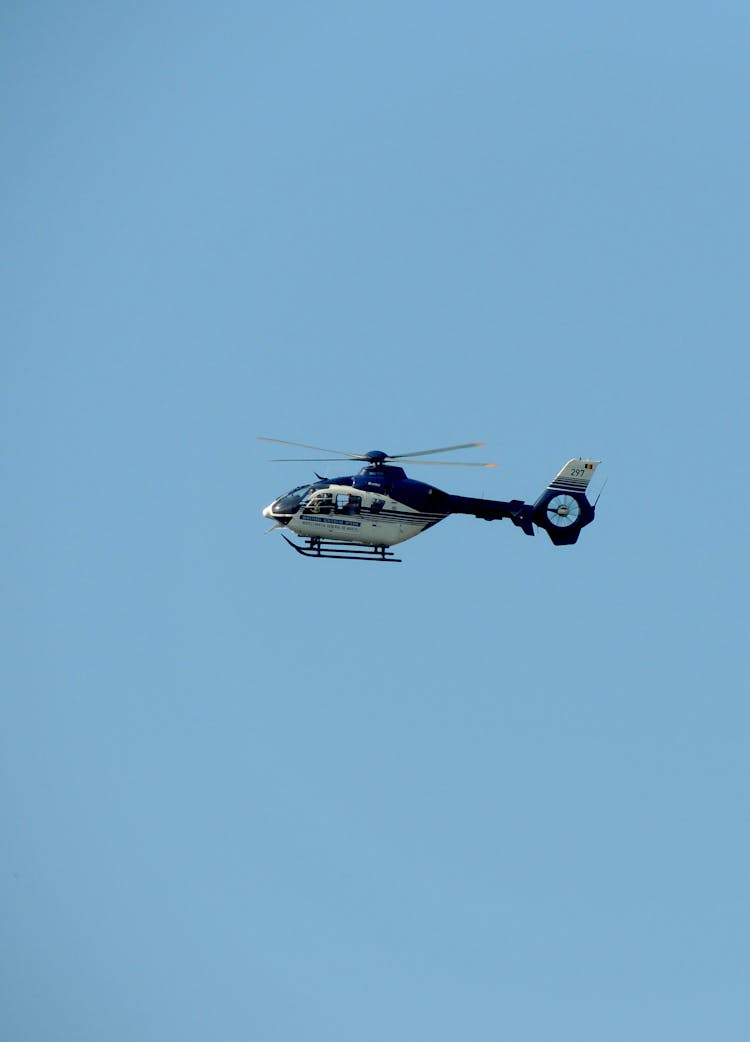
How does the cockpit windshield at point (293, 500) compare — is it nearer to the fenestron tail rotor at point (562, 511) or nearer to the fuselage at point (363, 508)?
the fuselage at point (363, 508)

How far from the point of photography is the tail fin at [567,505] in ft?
168

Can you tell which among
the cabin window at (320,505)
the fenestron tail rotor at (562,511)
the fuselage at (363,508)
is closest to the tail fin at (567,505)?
the fenestron tail rotor at (562,511)

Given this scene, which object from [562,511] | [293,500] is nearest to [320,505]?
[293,500]

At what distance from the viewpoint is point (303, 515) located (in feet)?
159

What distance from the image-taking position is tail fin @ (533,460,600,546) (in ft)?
168

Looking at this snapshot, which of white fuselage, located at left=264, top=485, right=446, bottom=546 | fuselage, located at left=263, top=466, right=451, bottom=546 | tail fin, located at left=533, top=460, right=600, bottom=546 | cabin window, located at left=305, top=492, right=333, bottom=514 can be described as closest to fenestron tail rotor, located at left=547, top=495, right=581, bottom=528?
tail fin, located at left=533, top=460, right=600, bottom=546

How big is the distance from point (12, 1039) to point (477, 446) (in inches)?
6268

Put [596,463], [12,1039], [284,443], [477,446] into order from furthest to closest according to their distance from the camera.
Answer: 1. [12,1039]
2. [596,463]
3. [284,443]
4. [477,446]

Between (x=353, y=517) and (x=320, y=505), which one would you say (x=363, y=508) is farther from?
(x=320, y=505)

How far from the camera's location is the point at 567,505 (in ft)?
169

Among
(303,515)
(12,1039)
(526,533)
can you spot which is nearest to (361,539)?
(303,515)

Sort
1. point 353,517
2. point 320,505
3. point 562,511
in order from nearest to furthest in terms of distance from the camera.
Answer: point 320,505 < point 353,517 < point 562,511

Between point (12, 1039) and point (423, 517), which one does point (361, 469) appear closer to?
point (423, 517)

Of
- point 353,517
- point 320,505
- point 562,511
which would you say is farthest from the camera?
point 562,511
